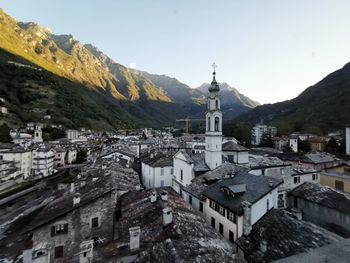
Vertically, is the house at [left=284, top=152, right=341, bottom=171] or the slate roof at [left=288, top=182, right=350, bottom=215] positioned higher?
→ the house at [left=284, top=152, right=341, bottom=171]

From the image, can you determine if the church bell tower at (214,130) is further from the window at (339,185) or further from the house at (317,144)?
the house at (317,144)

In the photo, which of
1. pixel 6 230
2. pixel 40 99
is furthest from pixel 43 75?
pixel 6 230

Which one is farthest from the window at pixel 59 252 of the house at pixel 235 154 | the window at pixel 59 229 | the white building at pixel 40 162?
the white building at pixel 40 162

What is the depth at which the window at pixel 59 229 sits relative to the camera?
744 inches

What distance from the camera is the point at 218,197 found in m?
23.0

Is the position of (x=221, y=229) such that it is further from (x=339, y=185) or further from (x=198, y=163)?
(x=339, y=185)

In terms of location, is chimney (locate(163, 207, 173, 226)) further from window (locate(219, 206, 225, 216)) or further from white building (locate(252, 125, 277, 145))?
white building (locate(252, 125, 277, 145))

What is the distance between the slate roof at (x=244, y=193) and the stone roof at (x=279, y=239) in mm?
2136

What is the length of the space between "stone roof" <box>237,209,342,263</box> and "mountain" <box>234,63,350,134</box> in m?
122

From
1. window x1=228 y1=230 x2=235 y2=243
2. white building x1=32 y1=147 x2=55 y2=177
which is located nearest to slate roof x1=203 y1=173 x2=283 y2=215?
window x1=228 y1=230 x2=235 y2=243

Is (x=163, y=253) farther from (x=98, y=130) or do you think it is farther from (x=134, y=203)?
(x=98, y=130)

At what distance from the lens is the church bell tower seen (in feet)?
112

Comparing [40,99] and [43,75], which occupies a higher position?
[43,75]

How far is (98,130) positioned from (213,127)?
474 feet
